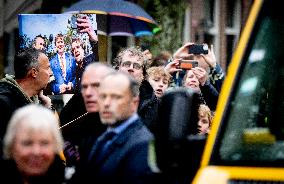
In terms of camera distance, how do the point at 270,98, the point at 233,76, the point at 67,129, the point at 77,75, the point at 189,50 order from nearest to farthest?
the point at 233,76, the point at 270,98, the point at 67,129, the point at 77,75, the point at 189,50

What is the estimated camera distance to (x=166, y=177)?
4770mm

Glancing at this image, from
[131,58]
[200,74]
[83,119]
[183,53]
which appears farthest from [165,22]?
[83,119]

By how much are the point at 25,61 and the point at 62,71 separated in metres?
0.58

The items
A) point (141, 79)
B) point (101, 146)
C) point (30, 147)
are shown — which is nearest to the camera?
point (30, 147)

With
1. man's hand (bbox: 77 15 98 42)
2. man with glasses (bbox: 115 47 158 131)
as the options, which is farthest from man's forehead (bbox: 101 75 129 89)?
man's hand (bbox: 77 15 98 42)

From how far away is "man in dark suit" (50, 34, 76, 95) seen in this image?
7.20 meters

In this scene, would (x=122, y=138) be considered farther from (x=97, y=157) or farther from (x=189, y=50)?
(x=189, y=50)

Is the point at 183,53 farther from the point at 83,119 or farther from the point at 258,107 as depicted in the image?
the point at 258,107

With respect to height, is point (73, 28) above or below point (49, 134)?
above

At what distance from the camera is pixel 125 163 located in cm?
464

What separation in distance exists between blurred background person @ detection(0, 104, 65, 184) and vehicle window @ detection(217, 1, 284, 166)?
2.96ft

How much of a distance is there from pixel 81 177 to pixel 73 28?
278 cm

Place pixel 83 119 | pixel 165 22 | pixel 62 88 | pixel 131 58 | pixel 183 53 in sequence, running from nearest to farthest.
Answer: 1. pixel 83 119
2. pixel 62 88
3. pixel 131 58
4. pixel 183 53
5. pixel 165 22

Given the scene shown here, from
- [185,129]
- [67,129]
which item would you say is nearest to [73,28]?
[67,129]
